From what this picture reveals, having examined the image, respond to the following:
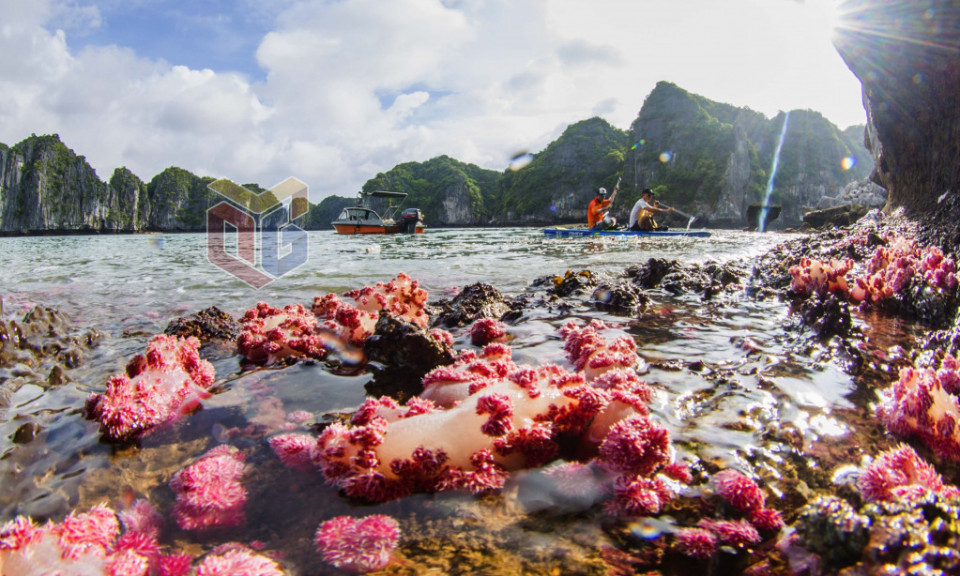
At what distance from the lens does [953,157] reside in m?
7.04

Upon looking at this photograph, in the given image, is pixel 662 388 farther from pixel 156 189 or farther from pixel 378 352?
pixel 156 189

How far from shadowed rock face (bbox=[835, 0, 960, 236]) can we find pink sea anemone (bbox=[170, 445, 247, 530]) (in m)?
8.76

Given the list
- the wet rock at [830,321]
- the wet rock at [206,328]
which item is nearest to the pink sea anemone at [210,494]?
the wet rock at [206,328]

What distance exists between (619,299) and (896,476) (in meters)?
4.58

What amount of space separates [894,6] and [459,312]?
883 centimetres

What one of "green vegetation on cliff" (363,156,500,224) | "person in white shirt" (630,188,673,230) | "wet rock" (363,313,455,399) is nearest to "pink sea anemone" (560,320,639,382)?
"wet rock" (363,313,455,399)

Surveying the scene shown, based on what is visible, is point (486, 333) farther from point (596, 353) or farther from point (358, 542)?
point (358, 542)

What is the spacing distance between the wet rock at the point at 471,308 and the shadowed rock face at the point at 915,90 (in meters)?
6.33

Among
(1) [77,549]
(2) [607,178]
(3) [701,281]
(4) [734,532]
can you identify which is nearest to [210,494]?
(1) [77,549]

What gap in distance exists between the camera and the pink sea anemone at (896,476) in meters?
1.68

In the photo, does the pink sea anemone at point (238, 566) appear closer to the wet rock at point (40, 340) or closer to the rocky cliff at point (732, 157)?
the wet rock at point (40, 340)

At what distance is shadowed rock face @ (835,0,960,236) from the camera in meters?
6.63

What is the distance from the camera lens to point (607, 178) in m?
139

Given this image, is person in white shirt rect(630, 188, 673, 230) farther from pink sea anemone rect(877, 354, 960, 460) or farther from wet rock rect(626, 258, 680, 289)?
pink sea anemone rect(877, 354, 960, 460)
